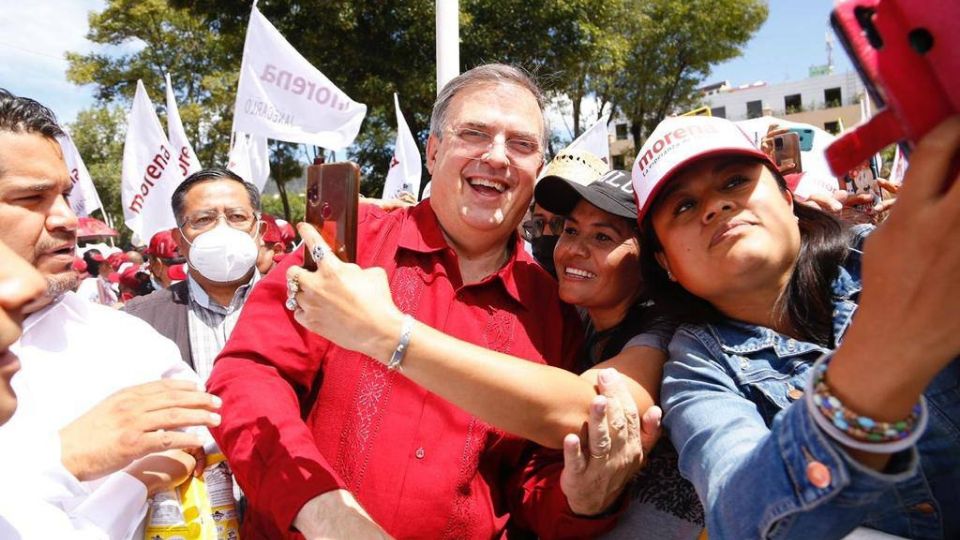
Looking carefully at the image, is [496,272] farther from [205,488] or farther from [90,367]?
[90,367]

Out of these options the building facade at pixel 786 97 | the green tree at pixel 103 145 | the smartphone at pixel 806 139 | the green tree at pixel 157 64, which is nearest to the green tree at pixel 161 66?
the green tree at pixel 157 64

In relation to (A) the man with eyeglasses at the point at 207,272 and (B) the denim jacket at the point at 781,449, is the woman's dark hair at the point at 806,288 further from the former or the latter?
(A) the man with eyeglasses at the point at 207,272

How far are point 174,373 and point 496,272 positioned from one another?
3.52ft

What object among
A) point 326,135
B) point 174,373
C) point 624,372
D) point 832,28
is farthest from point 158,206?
point 832,28

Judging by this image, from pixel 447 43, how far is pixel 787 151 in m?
3.39

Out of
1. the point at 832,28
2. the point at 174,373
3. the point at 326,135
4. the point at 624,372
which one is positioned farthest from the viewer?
the point at 326,135

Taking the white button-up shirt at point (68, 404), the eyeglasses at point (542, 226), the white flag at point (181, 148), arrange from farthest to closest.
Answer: the white flag at point (181, 148)
the eyeglasses at point (542, 226)
the white button-up shirt at point (68, 404)

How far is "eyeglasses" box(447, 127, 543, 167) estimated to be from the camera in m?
Answer: 2.09

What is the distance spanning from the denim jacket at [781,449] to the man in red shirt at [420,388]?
52 centimetres

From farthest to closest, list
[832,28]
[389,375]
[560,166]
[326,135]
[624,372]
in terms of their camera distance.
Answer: [326,135], [560,166], [389,375], [624,372], [832,28]

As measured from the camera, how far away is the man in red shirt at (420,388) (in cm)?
160

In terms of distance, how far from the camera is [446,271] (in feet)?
6.69

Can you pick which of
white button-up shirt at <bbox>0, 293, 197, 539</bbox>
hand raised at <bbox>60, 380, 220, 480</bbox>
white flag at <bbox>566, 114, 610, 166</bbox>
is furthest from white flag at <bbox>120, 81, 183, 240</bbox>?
hand raised at <bbox>60, 380, 220, 480</bbox>

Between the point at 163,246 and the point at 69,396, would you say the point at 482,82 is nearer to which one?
the point at 69,396
